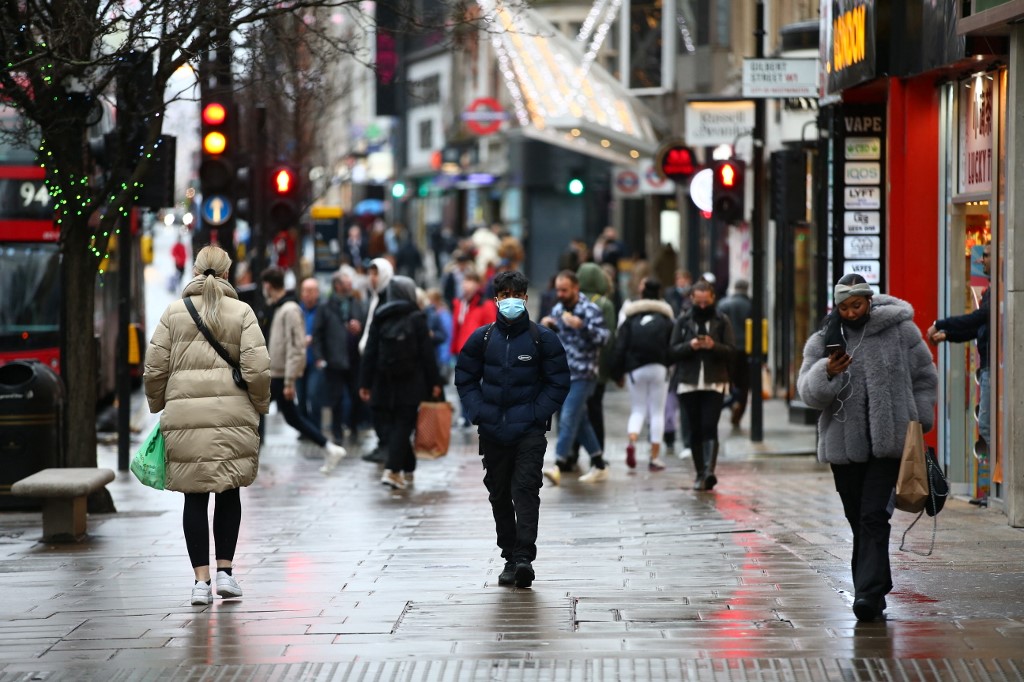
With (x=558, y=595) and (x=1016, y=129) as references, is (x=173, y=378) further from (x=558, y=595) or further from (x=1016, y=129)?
(x=1016, y=129)

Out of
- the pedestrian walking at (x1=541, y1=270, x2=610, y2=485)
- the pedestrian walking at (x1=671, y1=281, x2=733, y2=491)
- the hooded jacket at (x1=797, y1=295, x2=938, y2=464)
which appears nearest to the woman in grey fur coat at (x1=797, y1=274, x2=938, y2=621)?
the hooded jacket at (x1=797, y1=295, x2=938, y2=464)

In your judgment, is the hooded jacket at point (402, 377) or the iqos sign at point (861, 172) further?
the iqos sign at point (861, 172)

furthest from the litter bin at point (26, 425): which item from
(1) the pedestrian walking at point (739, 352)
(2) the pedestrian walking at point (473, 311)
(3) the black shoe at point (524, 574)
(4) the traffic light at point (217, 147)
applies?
(1) the pedestrian walking at point (739, 352)

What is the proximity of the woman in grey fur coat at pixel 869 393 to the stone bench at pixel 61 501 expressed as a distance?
5261 millimetres

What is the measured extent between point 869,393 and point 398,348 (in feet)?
23.4

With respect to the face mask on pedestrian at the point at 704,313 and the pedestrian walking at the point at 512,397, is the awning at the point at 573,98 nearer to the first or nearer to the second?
the face mask on pedestrian at the point at 704,313

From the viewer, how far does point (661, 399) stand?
1672 cm

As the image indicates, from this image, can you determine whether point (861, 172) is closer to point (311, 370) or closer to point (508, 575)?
point (311, 370)

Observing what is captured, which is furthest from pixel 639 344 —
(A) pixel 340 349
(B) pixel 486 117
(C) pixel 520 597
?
(B) pixel 486 117

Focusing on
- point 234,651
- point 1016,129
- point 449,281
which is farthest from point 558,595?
point 449,281

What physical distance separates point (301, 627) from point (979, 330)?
595 centimetres

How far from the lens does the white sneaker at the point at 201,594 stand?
927 centimetres

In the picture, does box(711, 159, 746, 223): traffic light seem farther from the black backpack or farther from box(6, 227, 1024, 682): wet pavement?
box(6, 227, 1024, 682): wet pavement

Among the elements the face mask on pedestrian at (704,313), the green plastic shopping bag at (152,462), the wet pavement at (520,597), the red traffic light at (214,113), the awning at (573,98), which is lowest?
the wet pavement at (520,597)
